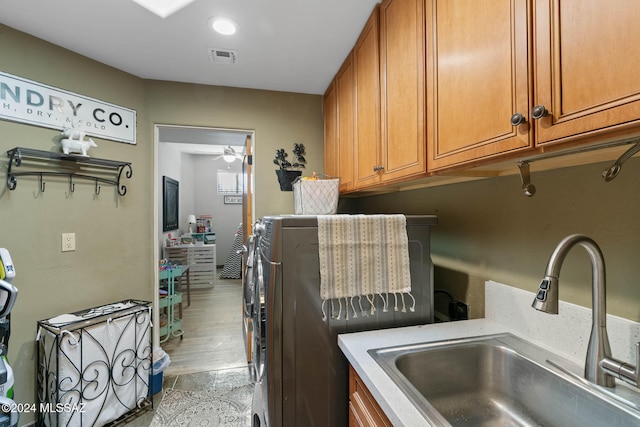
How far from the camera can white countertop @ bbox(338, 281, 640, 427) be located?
73 centimetres

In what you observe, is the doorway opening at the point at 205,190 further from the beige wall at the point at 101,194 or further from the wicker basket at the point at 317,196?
the wicker basket at the point at 317,196

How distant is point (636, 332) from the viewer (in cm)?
73

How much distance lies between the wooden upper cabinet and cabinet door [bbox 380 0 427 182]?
44cm

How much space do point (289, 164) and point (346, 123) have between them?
0.77 meters

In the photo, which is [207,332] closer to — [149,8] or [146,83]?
[146,83]

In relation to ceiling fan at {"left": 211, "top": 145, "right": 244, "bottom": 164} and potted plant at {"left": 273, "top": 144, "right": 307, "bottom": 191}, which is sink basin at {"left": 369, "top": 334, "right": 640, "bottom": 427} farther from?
ceiling fan at {"left": 211, "top": 145, "right": 244, "bottom": 164}

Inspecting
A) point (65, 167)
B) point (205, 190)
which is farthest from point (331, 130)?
point (205, 190)

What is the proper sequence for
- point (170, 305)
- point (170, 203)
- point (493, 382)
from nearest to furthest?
point (493, 382)
point (170, 305)
point (170, 203)

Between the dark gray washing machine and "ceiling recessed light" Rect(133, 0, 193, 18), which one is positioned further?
"ceiling recessed light" Rect(133, 0, 193, 18)

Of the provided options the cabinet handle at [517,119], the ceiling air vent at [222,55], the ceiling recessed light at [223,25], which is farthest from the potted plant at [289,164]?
the cabinet handle at [517,119]

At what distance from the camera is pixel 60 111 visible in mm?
1824

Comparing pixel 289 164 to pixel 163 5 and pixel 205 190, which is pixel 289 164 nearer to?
pixel 163 5

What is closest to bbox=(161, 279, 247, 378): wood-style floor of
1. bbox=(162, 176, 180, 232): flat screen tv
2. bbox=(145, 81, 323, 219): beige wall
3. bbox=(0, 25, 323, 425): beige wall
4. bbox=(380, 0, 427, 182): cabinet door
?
bbox=(0, 25, 323, 425): beige wall

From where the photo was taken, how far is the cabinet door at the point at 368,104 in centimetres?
139
